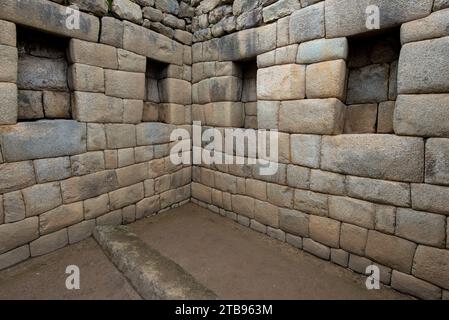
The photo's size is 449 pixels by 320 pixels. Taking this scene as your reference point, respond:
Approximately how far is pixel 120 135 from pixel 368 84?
3299mm

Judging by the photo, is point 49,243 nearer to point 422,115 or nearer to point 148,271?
point 148,271

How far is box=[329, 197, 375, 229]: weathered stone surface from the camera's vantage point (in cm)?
253

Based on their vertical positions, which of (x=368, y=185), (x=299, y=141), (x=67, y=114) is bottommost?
(x=368, y=185)

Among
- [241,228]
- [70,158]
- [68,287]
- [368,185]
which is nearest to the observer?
[68,287]

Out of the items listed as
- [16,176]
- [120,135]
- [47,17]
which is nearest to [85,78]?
[47,17]

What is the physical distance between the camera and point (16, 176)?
8.38 feet

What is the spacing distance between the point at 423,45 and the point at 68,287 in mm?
4011

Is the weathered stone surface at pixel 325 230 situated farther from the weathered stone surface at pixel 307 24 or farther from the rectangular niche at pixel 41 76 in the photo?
the rectangular niche at pixel 41 76
